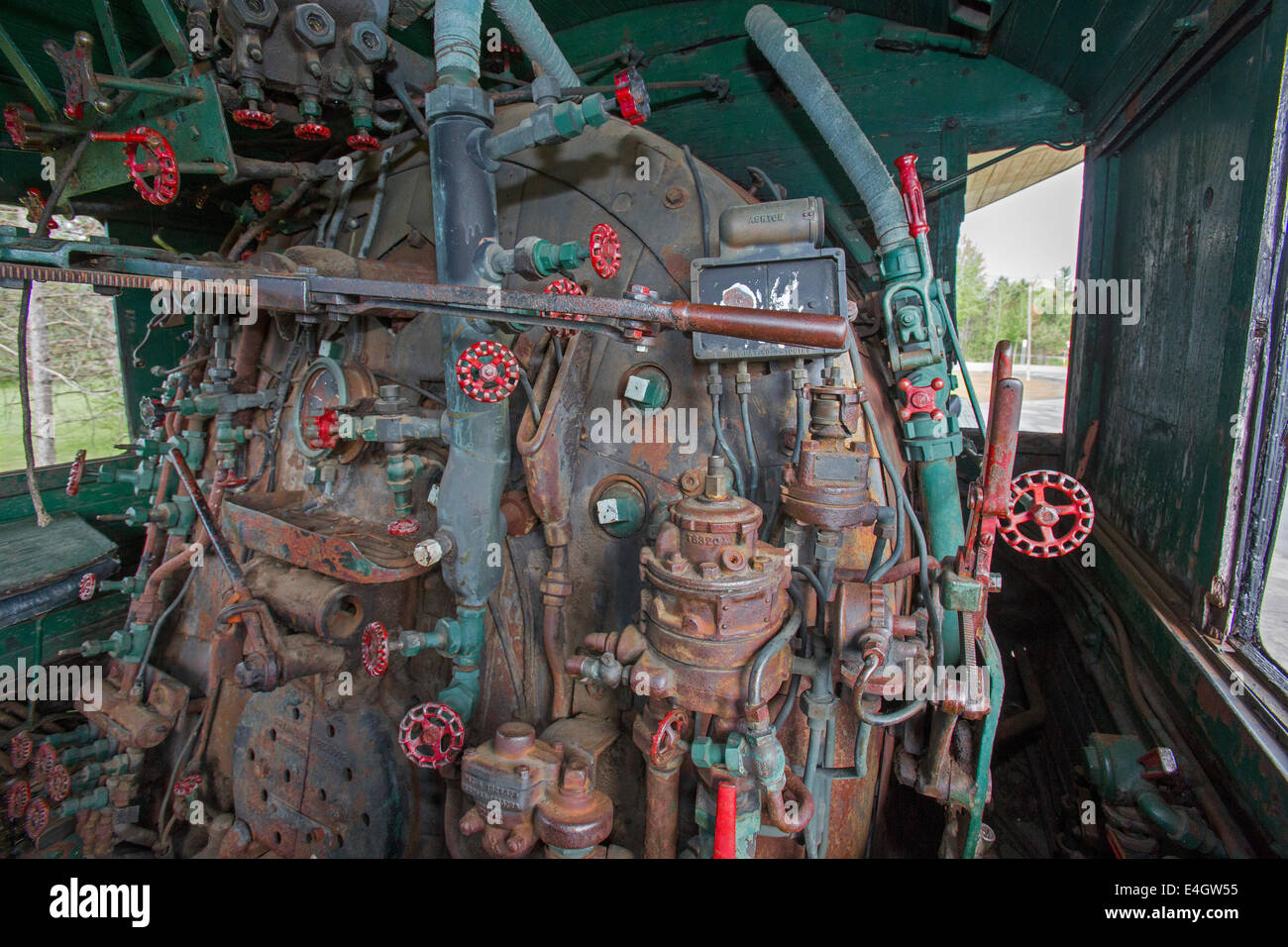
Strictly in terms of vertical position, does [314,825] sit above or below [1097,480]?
below

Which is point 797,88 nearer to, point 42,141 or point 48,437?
point 42,141

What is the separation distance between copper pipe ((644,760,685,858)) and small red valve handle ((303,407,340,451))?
5.57 feet

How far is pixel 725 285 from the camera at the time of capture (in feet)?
6.88

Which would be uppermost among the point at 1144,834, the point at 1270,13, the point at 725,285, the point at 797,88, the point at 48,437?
the point at 797,88

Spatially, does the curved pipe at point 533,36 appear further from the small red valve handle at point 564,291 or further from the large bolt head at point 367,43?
the small red valve handle at point 564,291

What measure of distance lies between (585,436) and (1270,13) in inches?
87.8

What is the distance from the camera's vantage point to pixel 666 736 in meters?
1.79

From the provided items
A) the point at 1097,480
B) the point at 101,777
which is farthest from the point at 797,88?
the point at 101,777

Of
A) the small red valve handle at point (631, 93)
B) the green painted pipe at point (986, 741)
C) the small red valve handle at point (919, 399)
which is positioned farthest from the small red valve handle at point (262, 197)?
the green painted pipe at point (986, 741)

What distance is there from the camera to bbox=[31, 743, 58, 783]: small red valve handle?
268 cm

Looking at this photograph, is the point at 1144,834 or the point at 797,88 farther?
the point at 797,88

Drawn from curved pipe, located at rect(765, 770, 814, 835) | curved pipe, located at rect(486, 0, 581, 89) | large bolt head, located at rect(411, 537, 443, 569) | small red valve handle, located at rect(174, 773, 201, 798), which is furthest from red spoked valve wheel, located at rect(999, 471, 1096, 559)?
small red valve handle, located at rect(174, 773, 201, 798)

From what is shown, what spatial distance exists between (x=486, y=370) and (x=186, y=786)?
2485mm

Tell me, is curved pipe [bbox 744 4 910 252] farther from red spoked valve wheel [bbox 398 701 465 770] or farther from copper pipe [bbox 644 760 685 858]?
red spoked valve wheel [bbox 398 701 465 770]
